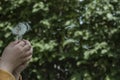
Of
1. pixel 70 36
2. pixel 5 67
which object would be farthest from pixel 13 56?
pixel 70 36

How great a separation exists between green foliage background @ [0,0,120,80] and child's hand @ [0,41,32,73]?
396cm

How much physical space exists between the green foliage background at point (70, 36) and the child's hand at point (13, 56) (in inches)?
156

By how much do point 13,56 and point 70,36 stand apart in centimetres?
424

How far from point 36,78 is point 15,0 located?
117 cm

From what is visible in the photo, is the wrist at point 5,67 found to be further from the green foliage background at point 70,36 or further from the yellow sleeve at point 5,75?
the green foliage background at point 70,36

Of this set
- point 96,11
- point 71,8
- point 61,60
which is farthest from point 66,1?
point 61,60

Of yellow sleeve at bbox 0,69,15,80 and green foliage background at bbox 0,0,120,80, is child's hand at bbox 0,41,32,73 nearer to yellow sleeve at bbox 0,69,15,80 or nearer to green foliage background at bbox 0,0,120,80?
yellow sleeve at bbox 0,69,15,80

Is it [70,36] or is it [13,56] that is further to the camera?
[70,36]

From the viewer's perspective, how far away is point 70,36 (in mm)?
5371

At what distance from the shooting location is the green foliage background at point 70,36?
5177 mm

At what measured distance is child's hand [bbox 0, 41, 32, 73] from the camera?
3.71ft

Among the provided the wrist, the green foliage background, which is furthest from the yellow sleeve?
the green foliage background

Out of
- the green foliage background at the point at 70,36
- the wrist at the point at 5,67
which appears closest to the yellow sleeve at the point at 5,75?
the wrist at the point at 5,67

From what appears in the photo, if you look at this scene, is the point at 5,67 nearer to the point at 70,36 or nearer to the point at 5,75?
the point at 5,75
